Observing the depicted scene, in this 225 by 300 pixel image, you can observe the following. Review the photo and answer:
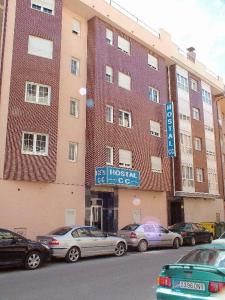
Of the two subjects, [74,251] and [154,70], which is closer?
[74,251]

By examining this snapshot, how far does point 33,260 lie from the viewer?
42.5ft

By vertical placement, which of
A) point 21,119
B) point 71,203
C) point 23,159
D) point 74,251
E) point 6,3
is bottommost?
point 74,251

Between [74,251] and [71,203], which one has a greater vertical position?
[71,203]

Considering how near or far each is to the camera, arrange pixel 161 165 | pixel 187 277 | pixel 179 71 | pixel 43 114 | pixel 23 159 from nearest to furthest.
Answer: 1. pixel 187 277
2. pixel 23 159
3. pixel 43 114
4. pixel 161 165
5. pixel 179 71

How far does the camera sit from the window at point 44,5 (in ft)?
70.5

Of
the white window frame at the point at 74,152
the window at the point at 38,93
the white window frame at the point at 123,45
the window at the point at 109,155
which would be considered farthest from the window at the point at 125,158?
the white window frame at the point at 123,45

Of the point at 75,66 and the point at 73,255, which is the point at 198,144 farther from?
the point at 73,255

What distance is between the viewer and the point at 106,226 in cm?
2377

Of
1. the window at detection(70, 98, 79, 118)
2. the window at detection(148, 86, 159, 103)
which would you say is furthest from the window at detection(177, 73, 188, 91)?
the window at detection(70, 98, 79, 118)

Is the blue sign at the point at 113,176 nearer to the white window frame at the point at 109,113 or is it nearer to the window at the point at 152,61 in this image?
the white window frame at the point at 109,113

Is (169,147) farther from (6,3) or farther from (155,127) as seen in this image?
(6,3)

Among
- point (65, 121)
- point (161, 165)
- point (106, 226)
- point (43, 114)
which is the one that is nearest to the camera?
point (43, 114)

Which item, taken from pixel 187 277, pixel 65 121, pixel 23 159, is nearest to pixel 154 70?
pixel 65 121

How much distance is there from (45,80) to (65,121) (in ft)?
8.90
